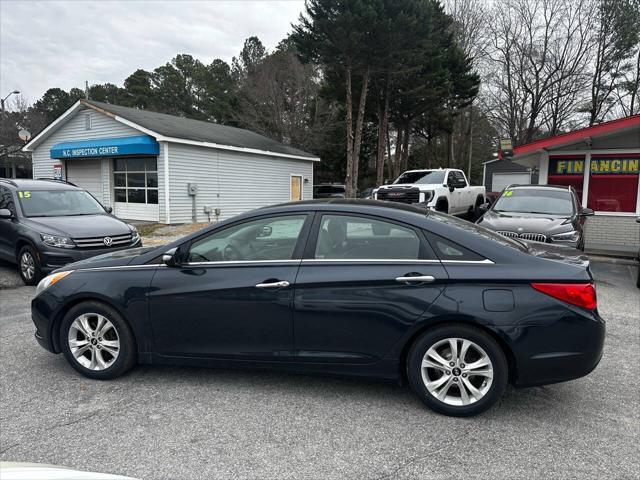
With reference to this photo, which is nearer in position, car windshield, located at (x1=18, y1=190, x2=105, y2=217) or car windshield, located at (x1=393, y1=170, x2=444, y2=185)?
car windshield, located at (x1=18, y1=190, x2=105, y2=217)

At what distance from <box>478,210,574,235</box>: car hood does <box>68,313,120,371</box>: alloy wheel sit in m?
6.52

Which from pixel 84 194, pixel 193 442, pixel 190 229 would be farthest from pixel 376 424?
pixel 190 229

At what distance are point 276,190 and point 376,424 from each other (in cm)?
1997

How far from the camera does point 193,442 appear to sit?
2881 millimetres

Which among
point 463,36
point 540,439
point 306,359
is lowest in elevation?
point 540,439

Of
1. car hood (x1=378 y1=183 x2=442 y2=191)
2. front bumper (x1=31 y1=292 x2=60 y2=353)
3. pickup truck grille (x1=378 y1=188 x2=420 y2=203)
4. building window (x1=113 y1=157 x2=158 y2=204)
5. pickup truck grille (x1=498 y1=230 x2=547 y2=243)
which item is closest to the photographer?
front bumper (x1=31 y1=292 x2=60 y2=353)

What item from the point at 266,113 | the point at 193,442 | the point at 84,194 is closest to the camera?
the point at 193,442

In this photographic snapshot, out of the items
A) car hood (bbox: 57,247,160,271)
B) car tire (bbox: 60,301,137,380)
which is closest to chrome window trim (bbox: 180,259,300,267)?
car hood (bbox: 57,247,160,271)

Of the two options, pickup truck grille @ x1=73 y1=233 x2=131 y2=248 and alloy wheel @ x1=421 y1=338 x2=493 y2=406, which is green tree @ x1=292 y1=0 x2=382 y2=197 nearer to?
pickup truck grille @ x1=73 y1=233 x2=131 y2=248

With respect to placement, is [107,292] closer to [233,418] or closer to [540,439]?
[233,418]

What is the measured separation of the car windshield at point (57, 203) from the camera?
7.99m

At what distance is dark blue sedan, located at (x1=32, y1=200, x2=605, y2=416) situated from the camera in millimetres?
3104

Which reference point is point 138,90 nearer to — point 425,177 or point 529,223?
point 425,177

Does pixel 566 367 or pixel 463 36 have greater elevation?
pixel 463 36
